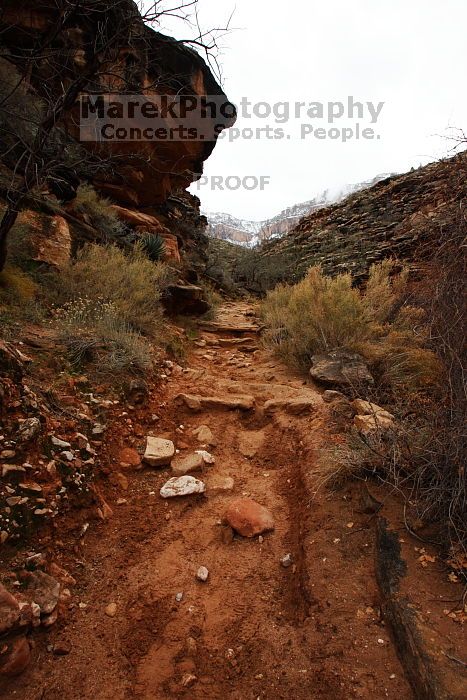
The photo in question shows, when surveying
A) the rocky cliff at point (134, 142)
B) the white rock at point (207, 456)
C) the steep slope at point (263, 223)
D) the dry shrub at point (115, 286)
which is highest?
the steep slope at point (263, 223)

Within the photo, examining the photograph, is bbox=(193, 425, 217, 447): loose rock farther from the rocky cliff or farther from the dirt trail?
the rocky cliff

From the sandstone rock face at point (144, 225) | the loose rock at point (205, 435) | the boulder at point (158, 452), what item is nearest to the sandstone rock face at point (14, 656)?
the boulder at point (158, 452)

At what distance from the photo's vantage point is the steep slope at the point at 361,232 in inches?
427

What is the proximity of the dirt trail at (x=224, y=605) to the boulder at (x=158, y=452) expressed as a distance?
0.33 ft

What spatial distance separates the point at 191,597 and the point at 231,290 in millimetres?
11697

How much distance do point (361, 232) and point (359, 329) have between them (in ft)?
33.9

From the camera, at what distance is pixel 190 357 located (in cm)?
561

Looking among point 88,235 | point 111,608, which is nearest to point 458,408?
point 111,608

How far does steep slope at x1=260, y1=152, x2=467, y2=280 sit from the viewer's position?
427 inches

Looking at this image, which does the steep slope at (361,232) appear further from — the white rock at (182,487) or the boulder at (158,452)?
the white rock at (182,487)

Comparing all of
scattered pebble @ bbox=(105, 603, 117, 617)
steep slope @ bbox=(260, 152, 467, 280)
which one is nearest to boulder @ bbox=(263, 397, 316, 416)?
scattered pebble @ bbox=(105, 603, 117, 617)

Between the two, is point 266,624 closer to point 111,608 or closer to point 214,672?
point 214,672

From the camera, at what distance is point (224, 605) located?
6.12ft

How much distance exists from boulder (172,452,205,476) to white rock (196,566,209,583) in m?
0.86
